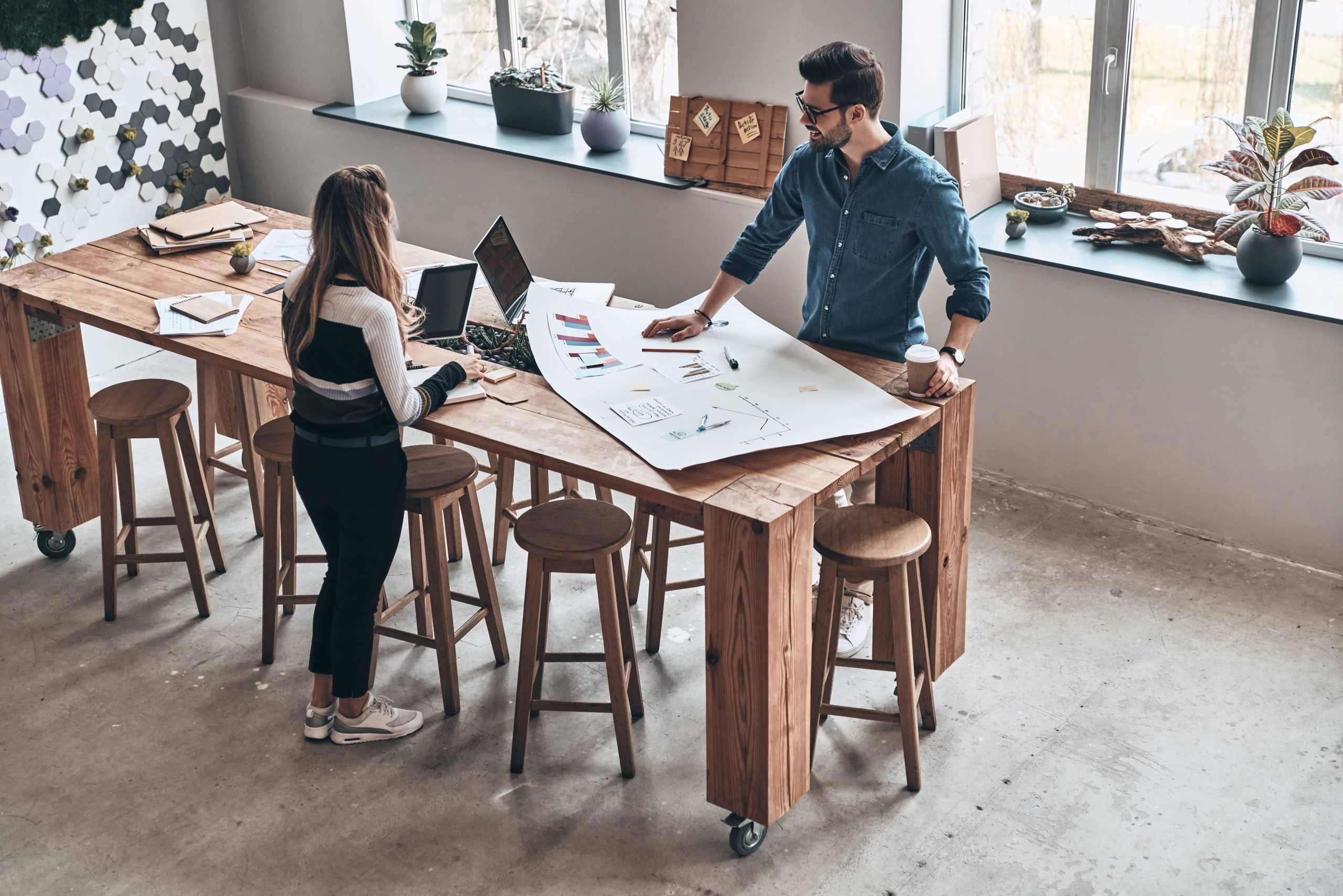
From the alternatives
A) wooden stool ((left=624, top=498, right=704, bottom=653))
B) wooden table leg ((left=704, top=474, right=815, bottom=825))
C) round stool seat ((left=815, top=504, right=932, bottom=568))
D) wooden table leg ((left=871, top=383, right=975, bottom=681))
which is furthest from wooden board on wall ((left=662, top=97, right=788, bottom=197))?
wooden table leg ((left=704, top=474, right=815, bottom=825))

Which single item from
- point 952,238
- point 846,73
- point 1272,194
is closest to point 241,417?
point 846,73

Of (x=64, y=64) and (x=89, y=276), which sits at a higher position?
(x=64, y=64)

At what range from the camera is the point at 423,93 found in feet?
18.6

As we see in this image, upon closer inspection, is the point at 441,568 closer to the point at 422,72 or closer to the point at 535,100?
the point at 535,100

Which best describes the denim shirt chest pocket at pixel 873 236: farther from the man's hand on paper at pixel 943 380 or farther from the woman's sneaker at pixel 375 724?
the woman's sneaker at pixel 375 724

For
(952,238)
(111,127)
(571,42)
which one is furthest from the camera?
(571,42)

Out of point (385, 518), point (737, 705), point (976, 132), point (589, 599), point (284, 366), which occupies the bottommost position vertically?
point (589, 599)

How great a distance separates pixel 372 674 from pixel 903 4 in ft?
8.93

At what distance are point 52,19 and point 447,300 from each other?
270cm

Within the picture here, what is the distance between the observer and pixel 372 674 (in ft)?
11.5

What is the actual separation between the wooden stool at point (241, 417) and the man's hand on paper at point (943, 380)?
90.2 inches

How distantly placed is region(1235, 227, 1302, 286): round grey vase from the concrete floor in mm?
893

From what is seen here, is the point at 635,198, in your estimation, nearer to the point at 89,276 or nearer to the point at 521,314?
the point at 521,314

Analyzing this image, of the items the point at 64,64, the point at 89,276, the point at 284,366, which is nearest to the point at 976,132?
the point at 284,366
